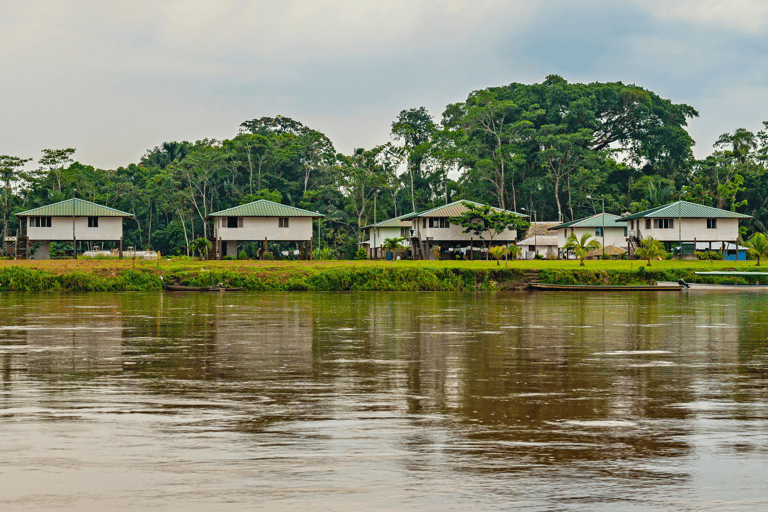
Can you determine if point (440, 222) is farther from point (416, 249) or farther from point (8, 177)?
point (8, 177)

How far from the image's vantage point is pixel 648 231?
9131 cm

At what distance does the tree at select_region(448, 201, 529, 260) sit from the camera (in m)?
93.7

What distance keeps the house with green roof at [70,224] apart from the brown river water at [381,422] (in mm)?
62241

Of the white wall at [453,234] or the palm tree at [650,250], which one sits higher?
the white wall at [453,234]

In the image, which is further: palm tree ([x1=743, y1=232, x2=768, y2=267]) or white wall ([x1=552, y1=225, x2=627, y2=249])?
white wall ([x1=552, y1=225, x2=627, y2=249])

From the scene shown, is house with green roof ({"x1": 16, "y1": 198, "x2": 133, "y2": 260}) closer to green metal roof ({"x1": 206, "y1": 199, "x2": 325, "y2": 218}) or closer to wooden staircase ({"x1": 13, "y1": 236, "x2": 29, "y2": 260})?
wooden staircase ({"x1": 13, "y1": 236, "x2": 29, "y2": 260})

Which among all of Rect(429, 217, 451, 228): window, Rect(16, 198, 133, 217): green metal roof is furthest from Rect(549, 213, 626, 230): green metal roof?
Rect(16, 198, 133, 217): green metal roof

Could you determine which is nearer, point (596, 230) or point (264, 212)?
point (264, 212)

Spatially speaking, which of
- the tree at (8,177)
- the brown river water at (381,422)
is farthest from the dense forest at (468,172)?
the brown river water at (381,422)

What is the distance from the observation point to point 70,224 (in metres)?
86.8

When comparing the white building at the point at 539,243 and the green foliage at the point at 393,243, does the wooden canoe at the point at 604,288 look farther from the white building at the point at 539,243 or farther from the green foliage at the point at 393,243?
the white building at the point at 539,243

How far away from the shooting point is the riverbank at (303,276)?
65062 mm

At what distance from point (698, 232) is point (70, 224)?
6520 cm

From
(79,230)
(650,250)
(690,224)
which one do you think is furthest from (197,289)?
(690,224)
